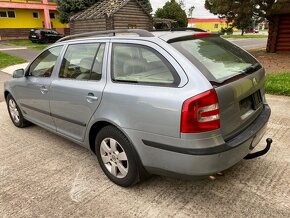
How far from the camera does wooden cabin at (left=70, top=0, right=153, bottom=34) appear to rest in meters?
19.1

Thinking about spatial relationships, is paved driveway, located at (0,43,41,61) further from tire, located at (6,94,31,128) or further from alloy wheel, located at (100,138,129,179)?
alloy wheel, located at (100,138,129,179)

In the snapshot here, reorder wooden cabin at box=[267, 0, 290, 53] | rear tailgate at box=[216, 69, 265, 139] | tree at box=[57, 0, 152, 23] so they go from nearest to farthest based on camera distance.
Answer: rear tailgate at box=[216, 69, 265, 139] → wooden cabin at box=[267, 0, 290, 53] → tree at box=[57, 0, 152, 23]

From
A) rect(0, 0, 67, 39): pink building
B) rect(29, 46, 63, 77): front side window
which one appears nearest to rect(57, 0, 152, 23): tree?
rect(0, 0, 67, 39): pink building

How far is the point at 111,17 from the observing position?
745 inches

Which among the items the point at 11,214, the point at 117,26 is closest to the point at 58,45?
the point at 11,214

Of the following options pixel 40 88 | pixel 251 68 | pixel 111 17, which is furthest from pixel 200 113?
pixel 111 17

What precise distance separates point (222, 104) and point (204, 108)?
19 cm

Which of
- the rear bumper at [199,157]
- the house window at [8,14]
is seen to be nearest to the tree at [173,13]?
the house window at [8,14]

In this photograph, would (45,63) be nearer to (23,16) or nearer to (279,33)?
(279,33)

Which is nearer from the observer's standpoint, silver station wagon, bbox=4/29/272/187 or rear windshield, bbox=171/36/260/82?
silver station wagon, bbox=4/29/272/187

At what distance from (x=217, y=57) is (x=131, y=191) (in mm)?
1667

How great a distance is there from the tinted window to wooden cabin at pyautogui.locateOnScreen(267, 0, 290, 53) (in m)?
13.5

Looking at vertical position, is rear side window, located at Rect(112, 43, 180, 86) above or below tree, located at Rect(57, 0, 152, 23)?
below

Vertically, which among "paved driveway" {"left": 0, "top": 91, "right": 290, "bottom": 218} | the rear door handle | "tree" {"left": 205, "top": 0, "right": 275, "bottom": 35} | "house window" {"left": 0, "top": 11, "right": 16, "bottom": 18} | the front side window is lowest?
"paved driveway" {"left": 0, "top": 91, "right": 290, "bottom": 218}
